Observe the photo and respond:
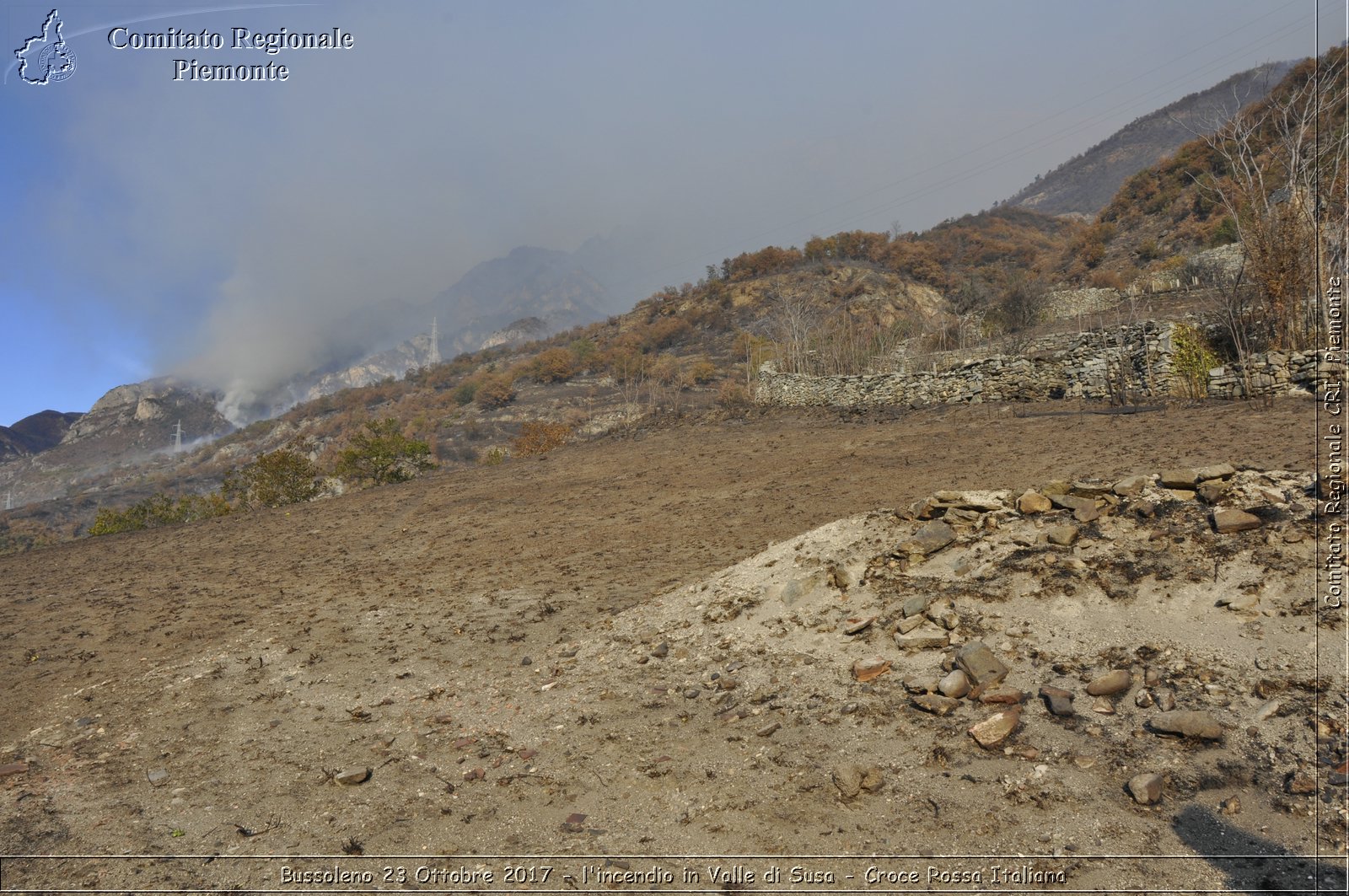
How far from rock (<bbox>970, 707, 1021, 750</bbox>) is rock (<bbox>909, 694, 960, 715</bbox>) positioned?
24 cm

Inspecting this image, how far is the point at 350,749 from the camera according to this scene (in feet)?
14.9

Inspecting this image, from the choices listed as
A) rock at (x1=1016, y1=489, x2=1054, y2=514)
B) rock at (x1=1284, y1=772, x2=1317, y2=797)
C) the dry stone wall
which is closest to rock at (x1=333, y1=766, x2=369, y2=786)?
rock at (x1=1284, y1=772, x2=1317, y2=797)

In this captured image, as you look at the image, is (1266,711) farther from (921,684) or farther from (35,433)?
(35,433)

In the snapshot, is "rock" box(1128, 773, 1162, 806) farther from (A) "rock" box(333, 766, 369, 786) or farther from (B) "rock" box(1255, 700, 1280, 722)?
(A) "rock" box(333, 766, 369, 786)

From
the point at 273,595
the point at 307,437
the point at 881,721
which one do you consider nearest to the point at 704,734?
the point at 881,721

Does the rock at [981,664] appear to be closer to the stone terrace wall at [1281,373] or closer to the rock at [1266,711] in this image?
the rock at [1266,711]

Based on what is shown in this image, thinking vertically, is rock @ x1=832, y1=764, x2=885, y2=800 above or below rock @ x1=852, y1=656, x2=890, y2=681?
below

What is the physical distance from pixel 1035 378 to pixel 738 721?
47.9ft

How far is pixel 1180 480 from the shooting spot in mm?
5066

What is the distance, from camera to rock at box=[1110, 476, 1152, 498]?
5242 mm

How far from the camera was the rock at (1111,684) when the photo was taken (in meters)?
3.70

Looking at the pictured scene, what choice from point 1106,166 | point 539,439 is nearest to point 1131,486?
point 539,439

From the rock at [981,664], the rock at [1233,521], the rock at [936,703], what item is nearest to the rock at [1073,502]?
the rock at [1233,521]

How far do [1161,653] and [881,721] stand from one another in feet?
5.27
